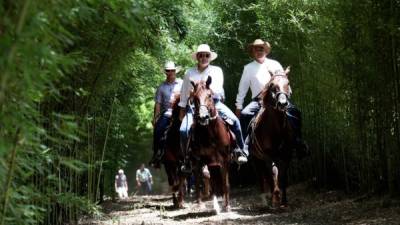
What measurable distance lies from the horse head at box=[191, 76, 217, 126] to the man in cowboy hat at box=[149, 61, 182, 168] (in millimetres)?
1987

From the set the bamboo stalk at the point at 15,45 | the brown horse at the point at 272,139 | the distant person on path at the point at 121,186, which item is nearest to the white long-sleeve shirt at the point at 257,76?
the brown horse at the point at 272,139

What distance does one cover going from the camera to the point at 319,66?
9.88 meters

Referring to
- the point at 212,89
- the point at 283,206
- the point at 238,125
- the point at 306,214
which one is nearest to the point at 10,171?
the point at 306,214

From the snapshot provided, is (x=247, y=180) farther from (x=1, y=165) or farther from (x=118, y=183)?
(x=1, y=165)

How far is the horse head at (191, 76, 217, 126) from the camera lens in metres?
8.12

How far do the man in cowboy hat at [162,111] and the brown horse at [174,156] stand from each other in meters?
0.15

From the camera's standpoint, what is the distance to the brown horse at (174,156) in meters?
10.2

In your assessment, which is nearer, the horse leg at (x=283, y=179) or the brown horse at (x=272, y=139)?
the brown horse at (x=272, y=139)

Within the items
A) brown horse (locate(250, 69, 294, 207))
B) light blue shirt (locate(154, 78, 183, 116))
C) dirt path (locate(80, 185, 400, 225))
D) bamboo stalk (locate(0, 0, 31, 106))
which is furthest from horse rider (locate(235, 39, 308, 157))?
bamboo stalk (locate(0, 0, 31, 106))

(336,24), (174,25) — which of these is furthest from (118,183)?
(336,24)

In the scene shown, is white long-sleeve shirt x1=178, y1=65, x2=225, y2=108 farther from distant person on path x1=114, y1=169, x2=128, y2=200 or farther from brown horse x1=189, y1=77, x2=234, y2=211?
distant person on path x1=114, y1=169, x2=128, y2=200

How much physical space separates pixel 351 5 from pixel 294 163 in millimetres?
6440

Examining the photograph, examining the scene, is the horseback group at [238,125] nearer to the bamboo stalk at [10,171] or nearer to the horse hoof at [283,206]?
the horse hoof at [283,206]

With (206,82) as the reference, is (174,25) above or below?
above
